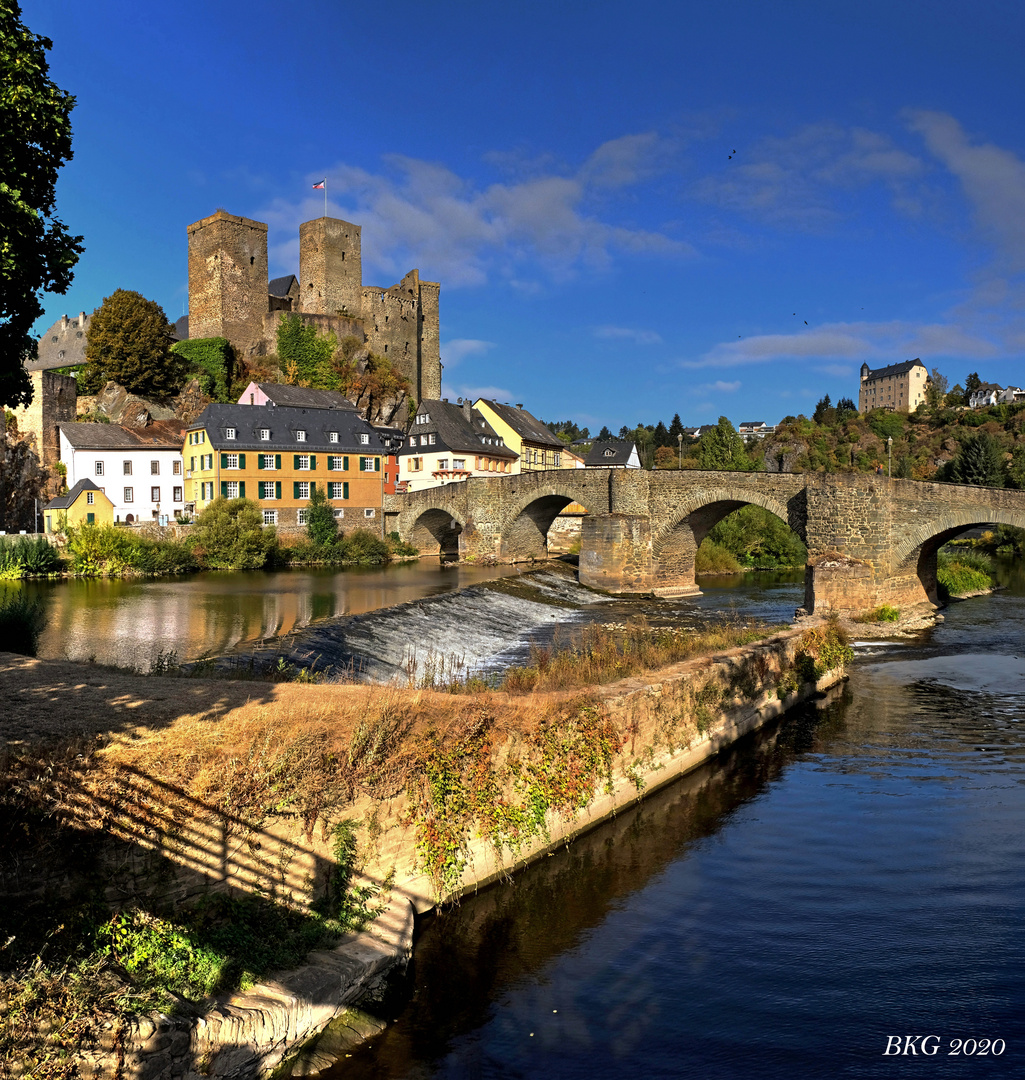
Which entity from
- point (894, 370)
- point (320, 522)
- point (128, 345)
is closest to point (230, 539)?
point (320, 522)

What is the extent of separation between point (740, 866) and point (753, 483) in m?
23.3


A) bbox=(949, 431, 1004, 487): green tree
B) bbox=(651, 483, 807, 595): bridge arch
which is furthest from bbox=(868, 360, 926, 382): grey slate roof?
bbox=(651, 483, 807, 595): bridge arch

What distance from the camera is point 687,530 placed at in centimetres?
3644

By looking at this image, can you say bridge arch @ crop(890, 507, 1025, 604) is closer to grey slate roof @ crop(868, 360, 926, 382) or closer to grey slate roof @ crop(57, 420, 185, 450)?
grey slate roof @ crop(57, 420, 185, 450)

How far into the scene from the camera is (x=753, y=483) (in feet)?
103

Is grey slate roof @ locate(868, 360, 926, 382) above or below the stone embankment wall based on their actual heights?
above

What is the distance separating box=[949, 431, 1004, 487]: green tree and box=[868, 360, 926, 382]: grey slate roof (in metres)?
72.9

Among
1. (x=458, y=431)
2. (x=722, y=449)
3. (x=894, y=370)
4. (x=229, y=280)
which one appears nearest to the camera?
(x=458, y=431)

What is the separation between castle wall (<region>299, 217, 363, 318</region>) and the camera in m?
65.2

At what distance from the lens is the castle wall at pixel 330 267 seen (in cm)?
6525

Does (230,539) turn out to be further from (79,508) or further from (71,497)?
(71,497)

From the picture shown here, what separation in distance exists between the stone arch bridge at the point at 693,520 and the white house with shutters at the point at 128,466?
12363mm

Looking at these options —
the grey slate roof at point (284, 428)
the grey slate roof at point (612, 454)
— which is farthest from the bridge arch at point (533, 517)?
the grey slate roof at point (612, 454)

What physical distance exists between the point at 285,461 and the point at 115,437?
31.5ft
